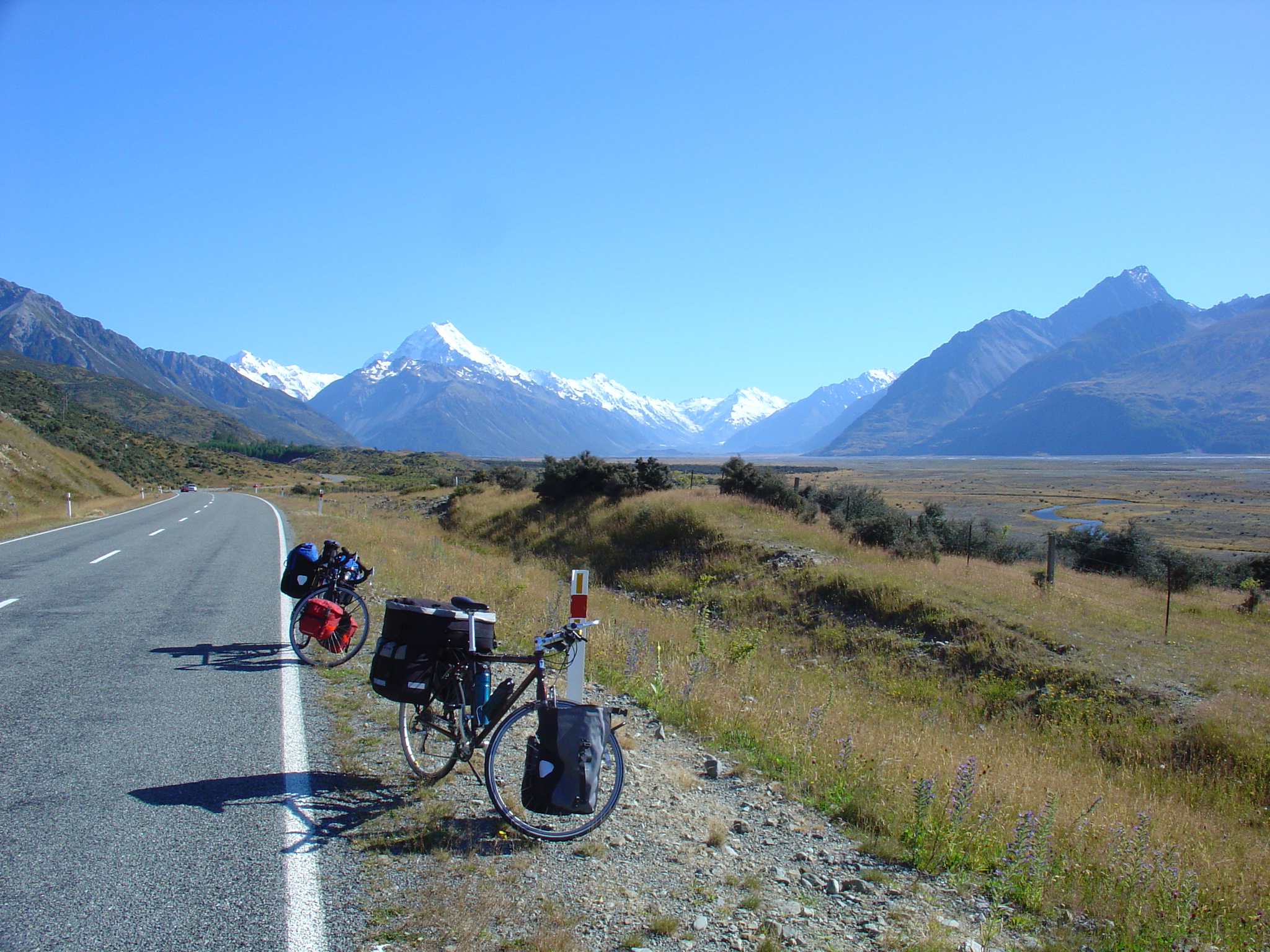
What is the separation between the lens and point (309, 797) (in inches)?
176

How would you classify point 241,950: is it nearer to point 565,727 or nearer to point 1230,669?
point 565,727

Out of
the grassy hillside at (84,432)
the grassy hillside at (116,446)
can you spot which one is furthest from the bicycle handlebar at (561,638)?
the grassy hillside at (84,432)

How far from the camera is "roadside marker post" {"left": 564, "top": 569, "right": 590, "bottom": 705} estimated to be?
5113 mm

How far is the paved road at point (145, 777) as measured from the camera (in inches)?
126

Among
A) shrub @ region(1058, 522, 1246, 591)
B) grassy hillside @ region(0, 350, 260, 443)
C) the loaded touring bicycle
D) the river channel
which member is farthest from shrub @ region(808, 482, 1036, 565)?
grassy hillside @ region(0, 350, 260, 443)

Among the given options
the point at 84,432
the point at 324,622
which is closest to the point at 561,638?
the point at 324,622

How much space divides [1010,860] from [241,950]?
14.4 ft

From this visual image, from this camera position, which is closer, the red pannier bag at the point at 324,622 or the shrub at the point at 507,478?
the red pannier bag at the point at 324,622

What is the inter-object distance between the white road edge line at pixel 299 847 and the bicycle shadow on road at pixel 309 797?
0.07 feet

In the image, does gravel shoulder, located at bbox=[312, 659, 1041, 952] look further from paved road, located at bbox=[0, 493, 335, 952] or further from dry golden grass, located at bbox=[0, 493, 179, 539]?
dry golden grass, located at bbox=[0, 493, 179, 539]

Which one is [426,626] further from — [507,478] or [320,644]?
Result: [507,478]

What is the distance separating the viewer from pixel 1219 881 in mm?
4910

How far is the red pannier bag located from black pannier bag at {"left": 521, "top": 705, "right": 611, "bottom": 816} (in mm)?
4143

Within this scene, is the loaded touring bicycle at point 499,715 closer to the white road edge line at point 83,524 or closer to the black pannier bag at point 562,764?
the black pannier bag at point 562,764
